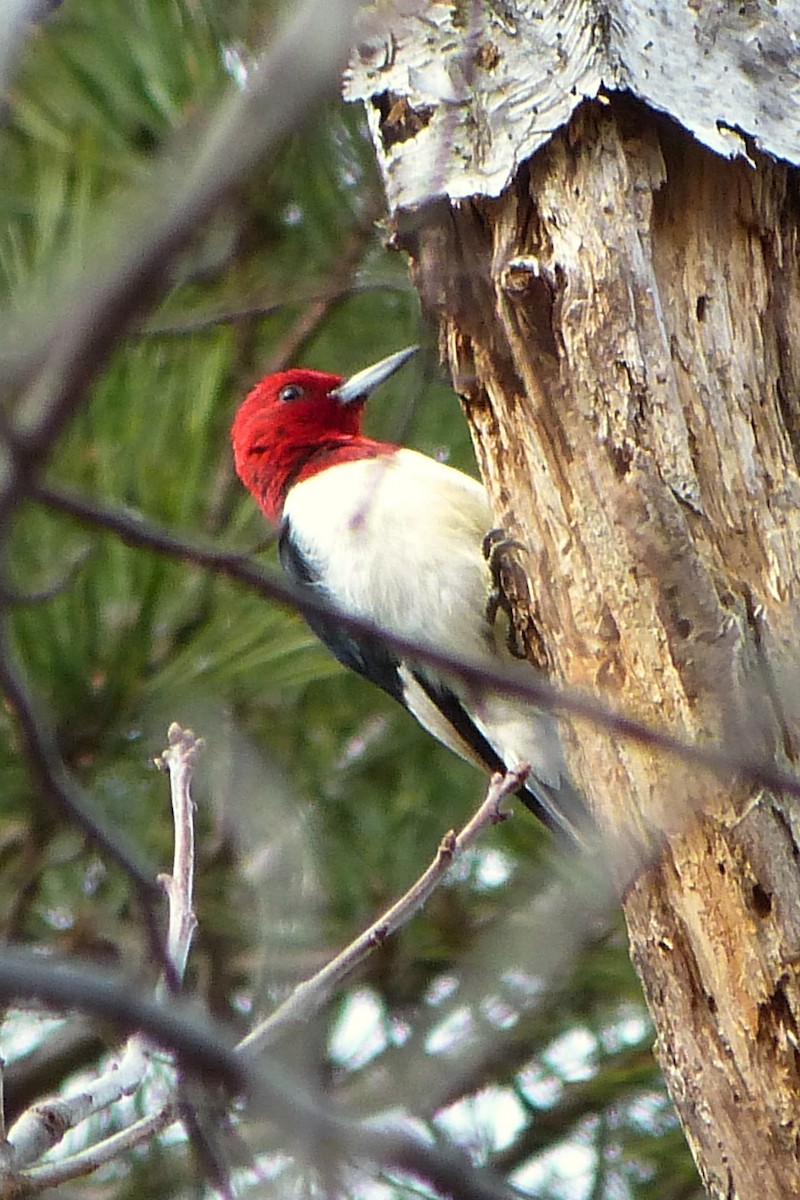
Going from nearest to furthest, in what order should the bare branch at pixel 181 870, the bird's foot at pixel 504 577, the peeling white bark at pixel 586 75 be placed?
the bare branch at pixel 181 870, the peeling white bark at pixel 586 75, the bird's foot at pixel 504 577

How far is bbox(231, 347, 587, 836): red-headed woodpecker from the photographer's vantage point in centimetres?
281

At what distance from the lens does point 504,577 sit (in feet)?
7.91

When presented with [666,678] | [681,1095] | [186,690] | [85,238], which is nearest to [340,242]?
[85,238]

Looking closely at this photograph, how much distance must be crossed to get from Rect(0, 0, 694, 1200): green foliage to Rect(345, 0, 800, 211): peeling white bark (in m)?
0.32

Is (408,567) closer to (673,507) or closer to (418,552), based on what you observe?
(418,552)

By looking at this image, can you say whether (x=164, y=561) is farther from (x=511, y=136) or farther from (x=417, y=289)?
(x=511, y=136)

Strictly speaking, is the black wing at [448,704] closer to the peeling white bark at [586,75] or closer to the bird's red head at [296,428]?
the bird's red head at [296,428]

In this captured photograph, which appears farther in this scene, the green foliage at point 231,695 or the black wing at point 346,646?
the black wing at point 346,646

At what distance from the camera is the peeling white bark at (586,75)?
82.4 inches

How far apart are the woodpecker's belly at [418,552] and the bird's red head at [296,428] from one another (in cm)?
18

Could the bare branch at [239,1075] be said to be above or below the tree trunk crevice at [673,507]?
below

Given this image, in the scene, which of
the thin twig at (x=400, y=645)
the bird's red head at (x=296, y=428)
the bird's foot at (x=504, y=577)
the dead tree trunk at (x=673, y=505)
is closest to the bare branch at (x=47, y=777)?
the thin twig at (x=400, y=645)

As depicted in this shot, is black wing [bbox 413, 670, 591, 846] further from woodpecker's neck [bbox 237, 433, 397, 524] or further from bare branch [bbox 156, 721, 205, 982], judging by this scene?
bare branch [bbox 156, 721, 205, 982]

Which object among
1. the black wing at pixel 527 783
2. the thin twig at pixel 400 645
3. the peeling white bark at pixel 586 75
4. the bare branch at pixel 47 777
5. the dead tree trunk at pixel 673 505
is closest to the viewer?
the thin twig at pixel 400 645
